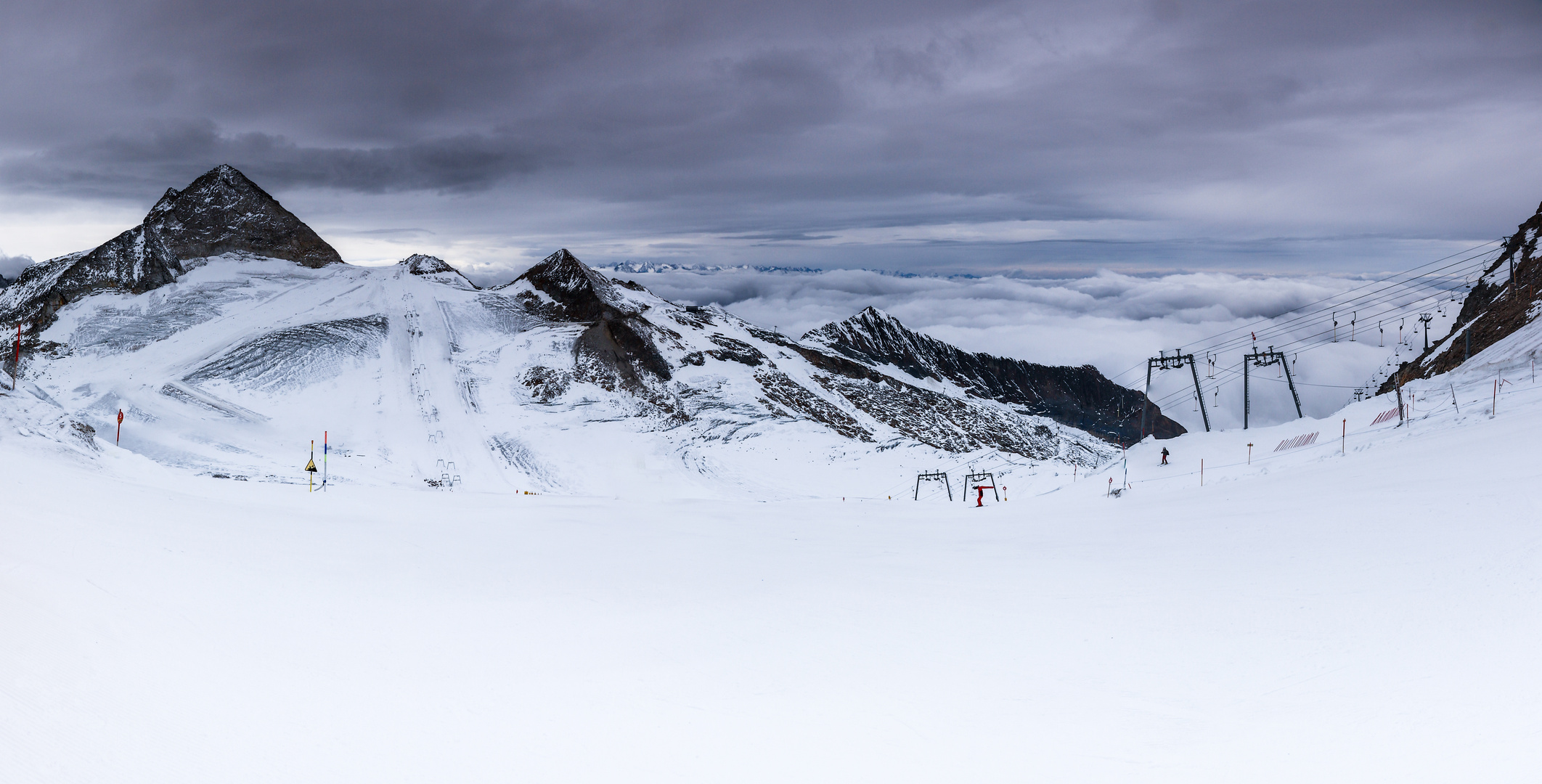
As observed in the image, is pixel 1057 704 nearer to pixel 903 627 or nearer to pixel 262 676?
pixel 903 627

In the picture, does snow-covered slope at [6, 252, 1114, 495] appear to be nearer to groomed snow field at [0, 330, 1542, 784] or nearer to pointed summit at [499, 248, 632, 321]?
pointed summit at [499, 248, 632, 321]

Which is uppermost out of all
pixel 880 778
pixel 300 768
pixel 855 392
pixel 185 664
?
pixel 855 392

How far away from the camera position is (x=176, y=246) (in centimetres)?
8281

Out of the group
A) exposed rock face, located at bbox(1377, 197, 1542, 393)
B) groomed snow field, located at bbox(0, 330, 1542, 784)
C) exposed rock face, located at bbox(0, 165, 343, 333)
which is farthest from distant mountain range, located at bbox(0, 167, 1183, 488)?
groomed snow field, located at bbox(0, 330, 1542, 784)

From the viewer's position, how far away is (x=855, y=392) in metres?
81.7

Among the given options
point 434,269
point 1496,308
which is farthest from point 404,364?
point 1496,308

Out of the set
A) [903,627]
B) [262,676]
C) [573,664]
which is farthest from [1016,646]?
[262,676]

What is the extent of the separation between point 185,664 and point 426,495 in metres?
15.8

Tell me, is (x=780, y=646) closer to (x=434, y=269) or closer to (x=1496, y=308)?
(x=1496, y=308)

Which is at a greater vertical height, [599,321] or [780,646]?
[599,321]

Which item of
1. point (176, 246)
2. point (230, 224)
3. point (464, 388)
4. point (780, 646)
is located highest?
point (230, 224)

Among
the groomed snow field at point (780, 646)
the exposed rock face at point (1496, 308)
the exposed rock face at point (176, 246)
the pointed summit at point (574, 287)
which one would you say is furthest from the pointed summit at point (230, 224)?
the exposed rock face at point (1496, 308)

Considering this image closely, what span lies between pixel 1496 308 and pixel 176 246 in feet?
374

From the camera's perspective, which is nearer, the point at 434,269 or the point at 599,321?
the point at 599,321
